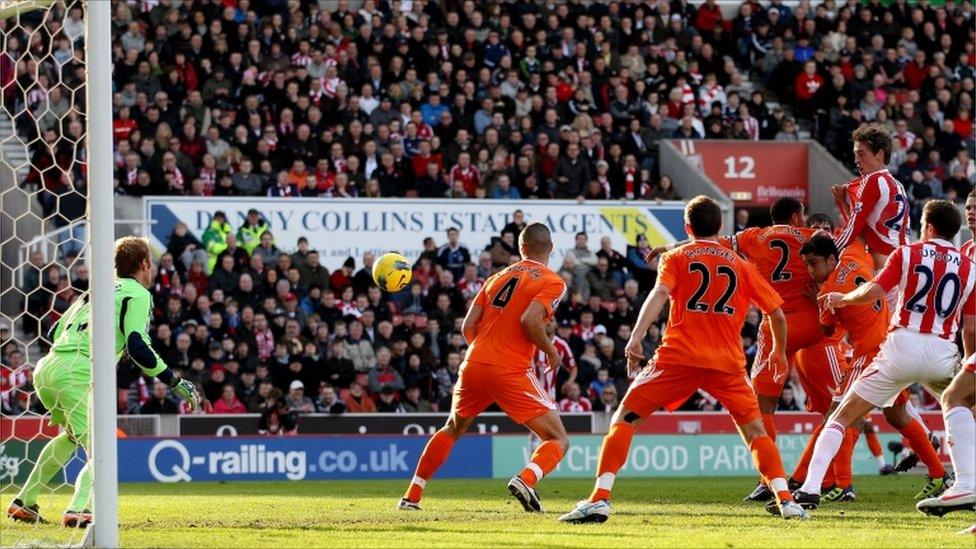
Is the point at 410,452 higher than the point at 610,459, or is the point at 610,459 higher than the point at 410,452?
the point at 610,459

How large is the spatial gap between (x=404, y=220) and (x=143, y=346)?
13576mm

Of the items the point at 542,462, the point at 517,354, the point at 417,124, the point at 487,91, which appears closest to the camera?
the point at 542,462

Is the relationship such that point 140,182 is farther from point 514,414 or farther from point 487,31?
point 514,414

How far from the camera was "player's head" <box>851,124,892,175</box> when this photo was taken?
12.4 metres

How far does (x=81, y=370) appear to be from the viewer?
410 inches

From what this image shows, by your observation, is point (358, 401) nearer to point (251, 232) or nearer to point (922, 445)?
point (251, 232)

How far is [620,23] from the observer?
93.1ft

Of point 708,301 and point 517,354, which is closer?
point 708,301

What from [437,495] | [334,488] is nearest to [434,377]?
[334,488]

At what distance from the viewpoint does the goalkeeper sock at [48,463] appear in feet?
34.6

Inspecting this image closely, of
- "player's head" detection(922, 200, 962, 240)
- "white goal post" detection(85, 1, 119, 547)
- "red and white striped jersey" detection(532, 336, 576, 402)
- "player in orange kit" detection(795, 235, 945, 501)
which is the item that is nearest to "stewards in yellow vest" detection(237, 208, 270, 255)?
"red and white striped jersey" detection(532, 336, 576, 402)

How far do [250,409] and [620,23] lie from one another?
11.4 m

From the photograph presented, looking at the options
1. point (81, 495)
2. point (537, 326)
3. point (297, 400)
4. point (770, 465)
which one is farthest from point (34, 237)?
point (770, 465)

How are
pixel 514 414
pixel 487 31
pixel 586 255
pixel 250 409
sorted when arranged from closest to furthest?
1. pixel 514 414
2. pixel 250 409
3. pixel 586 255
4. pixel 487 31
